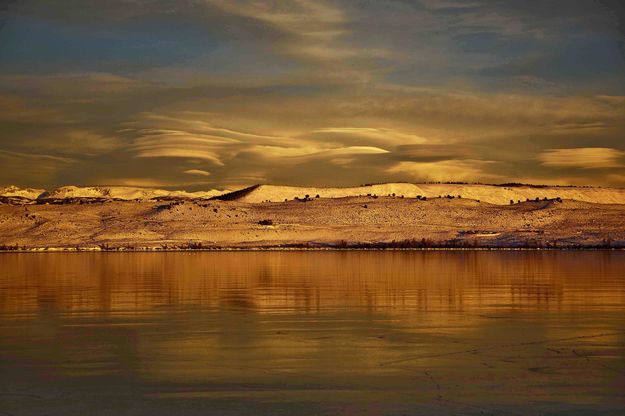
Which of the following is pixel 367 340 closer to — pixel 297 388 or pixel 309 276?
pixel 297 388

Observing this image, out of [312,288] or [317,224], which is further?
[317,224]

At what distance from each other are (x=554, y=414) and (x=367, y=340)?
571cm

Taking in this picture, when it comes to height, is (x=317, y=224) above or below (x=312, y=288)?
above

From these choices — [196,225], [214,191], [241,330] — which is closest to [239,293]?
[241,330]

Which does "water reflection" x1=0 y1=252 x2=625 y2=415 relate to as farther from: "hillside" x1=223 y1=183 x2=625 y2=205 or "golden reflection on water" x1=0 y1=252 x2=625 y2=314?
"hillside" x1=223 y1=183 x2=625 y2=205

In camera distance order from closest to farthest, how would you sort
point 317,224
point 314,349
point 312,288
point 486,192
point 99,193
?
point 314,349
point 312,288
point 317,224
point 486,192
point 99,193

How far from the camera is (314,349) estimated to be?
14328 mm

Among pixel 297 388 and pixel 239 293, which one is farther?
pixel 239 293

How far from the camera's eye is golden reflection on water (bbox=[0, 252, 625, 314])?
21719mm

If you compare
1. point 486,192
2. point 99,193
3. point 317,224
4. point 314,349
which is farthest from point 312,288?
point 99,193

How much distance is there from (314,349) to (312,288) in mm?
12298

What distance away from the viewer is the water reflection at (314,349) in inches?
417

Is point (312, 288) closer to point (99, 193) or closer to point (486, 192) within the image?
point (486, 192)

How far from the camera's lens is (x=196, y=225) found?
89.6 m
